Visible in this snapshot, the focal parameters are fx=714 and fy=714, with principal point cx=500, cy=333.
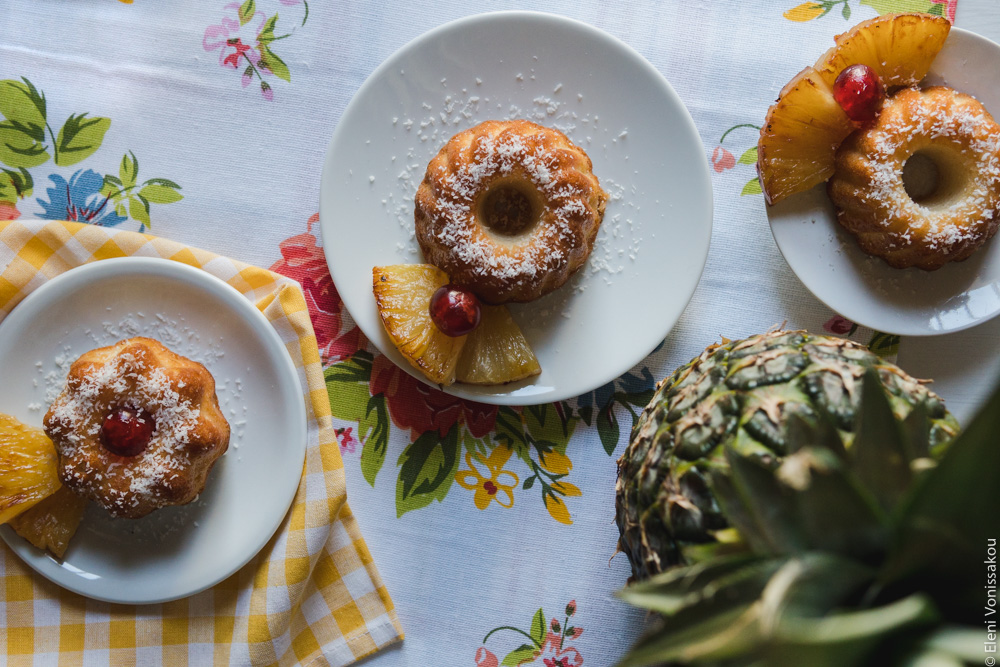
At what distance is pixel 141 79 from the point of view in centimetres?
196

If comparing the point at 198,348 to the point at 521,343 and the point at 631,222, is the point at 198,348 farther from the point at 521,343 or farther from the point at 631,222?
the point at 631,222

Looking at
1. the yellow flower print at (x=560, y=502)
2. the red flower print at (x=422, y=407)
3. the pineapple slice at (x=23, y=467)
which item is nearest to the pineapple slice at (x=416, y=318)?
the red flower print at (x=422, y=407)

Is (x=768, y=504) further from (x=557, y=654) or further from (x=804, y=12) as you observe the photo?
(x=804, y=12)

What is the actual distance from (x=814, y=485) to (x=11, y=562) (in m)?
1.92

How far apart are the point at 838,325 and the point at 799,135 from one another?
0.53 meters

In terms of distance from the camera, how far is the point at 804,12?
1920 millimetres

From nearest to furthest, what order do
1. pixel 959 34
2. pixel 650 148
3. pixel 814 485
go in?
1. pixel 814 485
2. pixel 959 34
3. pixel 650 148

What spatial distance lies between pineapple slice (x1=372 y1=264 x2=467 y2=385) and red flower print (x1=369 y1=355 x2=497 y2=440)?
15 cm

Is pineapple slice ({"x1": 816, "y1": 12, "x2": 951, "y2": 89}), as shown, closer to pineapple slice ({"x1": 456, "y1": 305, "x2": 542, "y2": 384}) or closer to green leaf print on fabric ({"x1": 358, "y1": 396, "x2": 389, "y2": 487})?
pineapple slice ({"x1": 456, "y1": 305, "x2": 542, "y2": 384})

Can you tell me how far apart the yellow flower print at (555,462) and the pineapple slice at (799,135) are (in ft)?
2.74

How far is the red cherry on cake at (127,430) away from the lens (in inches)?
66.4

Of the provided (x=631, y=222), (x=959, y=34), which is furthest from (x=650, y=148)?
(x=959, y=34)

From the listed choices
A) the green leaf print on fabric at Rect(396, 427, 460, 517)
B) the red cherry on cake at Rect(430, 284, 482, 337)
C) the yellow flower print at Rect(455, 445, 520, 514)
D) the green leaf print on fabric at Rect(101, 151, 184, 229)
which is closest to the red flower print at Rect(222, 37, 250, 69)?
the green leaf print on fabric at Rect(101, 151, 184, 229)

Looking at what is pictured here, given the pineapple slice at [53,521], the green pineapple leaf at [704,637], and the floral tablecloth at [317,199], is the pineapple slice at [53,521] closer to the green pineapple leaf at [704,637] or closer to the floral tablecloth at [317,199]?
the floral tablecloth at [317,199]
